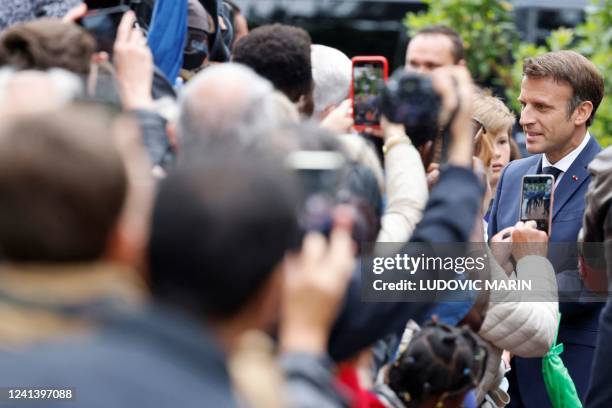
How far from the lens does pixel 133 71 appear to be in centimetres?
330

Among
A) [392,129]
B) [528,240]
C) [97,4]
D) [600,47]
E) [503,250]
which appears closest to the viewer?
[392,129]

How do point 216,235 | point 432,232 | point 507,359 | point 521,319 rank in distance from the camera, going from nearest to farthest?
point 216,235 < point 432,232 < point 521,319 < point 507,359

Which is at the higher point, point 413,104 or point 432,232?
point 413,104

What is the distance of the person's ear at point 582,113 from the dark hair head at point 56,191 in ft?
13.5

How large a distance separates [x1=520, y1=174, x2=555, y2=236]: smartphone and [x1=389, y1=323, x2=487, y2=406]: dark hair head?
100 centimetres

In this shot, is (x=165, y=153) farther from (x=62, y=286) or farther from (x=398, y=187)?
(x=62, y=286)

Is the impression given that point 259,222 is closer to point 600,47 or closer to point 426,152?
point 426,152

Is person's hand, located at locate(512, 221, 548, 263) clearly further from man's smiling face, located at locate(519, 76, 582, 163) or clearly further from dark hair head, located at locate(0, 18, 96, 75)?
dark hair head, located at locate(0, 18, 96, 75)

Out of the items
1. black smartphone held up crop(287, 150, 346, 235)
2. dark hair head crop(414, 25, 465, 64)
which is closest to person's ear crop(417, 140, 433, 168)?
black smartphone held up crop(287, 150, 346, 235)

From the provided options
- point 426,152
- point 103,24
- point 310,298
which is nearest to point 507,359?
point 426,152

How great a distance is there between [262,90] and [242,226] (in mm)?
1137

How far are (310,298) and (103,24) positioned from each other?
85.2 inches

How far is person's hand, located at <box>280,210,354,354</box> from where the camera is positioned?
2045 mm

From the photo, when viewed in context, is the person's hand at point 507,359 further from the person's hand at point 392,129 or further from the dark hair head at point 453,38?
the person's hand at point 392,129
